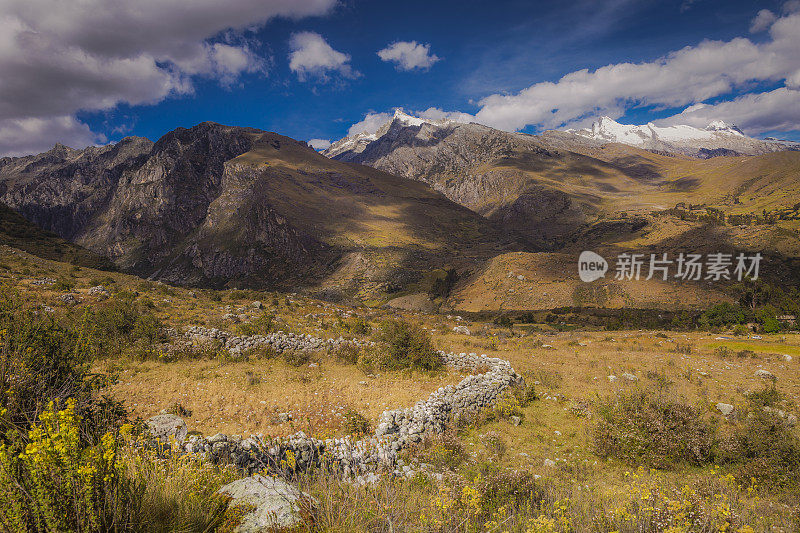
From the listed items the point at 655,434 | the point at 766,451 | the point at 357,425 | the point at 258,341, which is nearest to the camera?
the point at 766,451

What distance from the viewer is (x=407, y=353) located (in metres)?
15.5

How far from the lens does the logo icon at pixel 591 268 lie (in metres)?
61.2

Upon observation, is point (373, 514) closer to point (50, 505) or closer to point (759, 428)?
point (50, 505)

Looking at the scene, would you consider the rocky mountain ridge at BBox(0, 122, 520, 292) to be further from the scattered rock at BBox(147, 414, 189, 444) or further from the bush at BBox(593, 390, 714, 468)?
the scattered rock at BBox(147, 414, 189, 444)

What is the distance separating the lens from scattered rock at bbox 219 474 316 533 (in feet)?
11.8

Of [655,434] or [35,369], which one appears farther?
[655,434]

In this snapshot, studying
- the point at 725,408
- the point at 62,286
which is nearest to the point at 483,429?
the point at 725,408

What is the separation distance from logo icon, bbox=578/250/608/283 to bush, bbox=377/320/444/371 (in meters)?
54.5

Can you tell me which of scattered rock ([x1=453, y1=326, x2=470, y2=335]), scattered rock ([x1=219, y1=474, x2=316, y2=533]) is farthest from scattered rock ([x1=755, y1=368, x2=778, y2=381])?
scattered rock ([x1=219, y1=474, x2=316, y2=533])

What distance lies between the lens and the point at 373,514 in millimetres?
4141

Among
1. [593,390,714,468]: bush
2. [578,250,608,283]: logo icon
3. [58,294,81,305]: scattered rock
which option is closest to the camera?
[593,390,714,468]: bush

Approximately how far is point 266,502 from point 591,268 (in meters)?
70.6

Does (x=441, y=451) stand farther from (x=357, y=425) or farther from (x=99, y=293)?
(x=99, y=293)

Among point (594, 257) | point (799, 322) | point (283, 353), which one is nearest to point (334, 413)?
point (283, 353)
